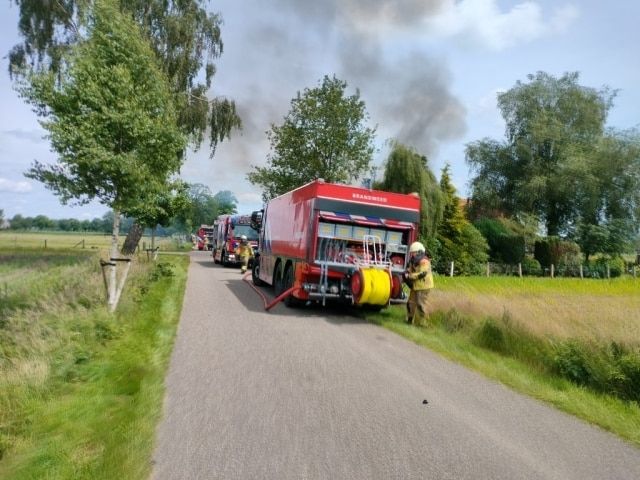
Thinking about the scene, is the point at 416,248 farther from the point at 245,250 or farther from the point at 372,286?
the point at 245,250

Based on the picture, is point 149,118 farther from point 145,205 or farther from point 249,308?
point 249,308

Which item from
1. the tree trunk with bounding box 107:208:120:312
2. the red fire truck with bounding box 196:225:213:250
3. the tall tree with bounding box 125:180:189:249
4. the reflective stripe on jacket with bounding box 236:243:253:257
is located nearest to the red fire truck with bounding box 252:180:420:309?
the tall tree with bounding box 125:180:189:249

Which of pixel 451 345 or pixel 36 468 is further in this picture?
pixel 451 345

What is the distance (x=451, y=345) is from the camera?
29.5ft

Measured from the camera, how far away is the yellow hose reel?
1095cm

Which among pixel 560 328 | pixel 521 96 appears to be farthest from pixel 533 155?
pixel 560 328

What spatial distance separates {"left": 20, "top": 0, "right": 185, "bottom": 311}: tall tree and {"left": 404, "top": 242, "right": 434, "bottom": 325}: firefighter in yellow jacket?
541cm

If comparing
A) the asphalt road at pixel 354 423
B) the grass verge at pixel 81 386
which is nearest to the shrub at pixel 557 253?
the asphalt road at pixel 354 423

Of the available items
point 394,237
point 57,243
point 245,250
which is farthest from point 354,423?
point 57,243

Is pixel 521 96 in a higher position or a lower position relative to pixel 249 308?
higher

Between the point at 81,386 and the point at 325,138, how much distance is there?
24781mm

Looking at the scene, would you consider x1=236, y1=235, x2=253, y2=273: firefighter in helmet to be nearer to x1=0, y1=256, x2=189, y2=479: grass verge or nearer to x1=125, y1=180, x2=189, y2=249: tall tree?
x1=125, y1=180, x2=189, y2=249: tall tree

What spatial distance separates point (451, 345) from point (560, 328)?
1757 mm

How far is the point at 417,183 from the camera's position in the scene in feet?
100
